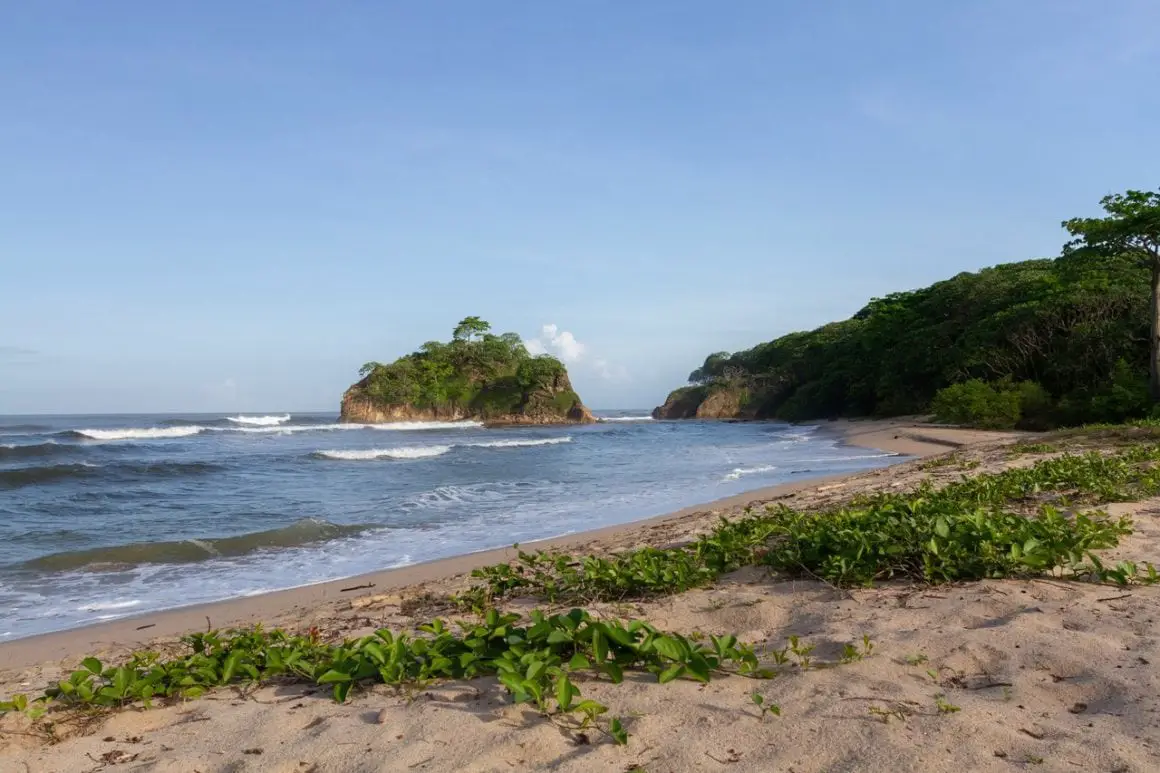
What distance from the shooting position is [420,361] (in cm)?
6794

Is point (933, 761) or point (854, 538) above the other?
point (854, 538)

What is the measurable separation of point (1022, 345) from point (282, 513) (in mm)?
25872

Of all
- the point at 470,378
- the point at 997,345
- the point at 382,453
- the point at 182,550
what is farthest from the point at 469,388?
the point at 182,550

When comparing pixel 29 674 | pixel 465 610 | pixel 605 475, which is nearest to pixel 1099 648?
pixel 465 610

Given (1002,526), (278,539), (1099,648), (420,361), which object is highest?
(420,361)

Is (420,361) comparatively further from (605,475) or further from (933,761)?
(933,761)

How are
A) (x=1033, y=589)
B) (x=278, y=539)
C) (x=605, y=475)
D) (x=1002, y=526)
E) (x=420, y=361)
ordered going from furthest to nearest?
(x=420, y=361) < (x=605, y=475) < (x=278, y=539) < (x=1002, y=526) < (x=1033, y=589)

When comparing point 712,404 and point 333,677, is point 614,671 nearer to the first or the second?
point 333,677

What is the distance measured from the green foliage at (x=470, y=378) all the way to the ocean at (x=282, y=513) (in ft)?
140

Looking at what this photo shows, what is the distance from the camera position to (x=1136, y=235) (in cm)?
1582

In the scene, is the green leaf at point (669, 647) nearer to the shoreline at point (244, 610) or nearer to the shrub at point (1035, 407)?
the shoreline at point (244, 610)

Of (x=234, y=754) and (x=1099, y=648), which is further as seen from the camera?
(x=1099, y=648)

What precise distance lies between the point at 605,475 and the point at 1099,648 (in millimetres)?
14388

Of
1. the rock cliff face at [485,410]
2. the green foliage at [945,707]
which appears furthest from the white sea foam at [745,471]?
the rock cliff face at [485,410]
